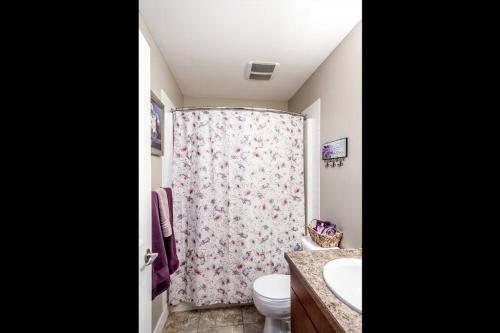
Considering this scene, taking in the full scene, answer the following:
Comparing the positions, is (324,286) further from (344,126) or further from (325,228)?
(344,126)

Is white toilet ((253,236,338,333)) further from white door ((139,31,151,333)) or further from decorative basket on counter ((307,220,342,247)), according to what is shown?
white door ((139,31,151,333))

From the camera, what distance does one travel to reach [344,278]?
115cm

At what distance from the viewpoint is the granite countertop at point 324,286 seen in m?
0.78

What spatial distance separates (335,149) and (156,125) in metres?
1.44

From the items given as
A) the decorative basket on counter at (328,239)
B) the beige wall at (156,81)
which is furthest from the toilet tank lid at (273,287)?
the beige wall at (156,81)

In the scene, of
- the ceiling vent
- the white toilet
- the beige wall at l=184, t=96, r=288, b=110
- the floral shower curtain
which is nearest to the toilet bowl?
the white toilet

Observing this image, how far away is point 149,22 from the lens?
5.13 ft

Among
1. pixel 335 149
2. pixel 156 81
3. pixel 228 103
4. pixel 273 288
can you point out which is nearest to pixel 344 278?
pixel 273 288

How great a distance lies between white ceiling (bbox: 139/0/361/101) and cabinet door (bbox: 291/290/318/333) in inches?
67.4

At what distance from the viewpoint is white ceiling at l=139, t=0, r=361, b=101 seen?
1418 mm

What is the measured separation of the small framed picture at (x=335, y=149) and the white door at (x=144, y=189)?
1345 millimetres

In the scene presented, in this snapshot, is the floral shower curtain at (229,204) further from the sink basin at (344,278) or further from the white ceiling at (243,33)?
the sink basin at (344,278)
